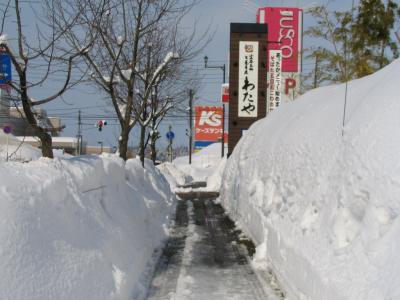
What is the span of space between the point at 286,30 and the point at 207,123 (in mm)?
21031

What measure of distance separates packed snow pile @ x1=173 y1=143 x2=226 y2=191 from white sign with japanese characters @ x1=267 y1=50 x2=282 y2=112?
503 centimetres

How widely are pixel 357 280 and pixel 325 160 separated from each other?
2594 millimetres

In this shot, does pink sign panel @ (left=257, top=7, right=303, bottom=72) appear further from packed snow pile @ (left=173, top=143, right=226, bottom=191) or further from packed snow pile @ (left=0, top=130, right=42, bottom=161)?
packed snow pile @ (left=0, top=130, right=42, bottom=161)

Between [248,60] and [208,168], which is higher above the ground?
[248,60]

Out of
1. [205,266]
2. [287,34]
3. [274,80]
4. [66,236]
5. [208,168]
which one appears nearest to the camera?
[66,236]

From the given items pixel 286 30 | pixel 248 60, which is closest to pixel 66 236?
pixel 248 60

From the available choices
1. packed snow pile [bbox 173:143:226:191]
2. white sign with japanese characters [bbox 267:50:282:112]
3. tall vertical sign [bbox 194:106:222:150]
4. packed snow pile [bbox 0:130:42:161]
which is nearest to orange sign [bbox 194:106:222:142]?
tall vertical sign [bbox 194:106:222:150]

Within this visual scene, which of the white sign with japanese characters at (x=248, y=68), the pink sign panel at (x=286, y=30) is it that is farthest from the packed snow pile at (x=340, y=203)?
the pink sign panel at (x=286, y=30)

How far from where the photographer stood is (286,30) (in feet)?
103

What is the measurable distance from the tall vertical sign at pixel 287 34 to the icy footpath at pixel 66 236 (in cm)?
2381

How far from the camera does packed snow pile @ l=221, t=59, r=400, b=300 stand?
4285 millimetres

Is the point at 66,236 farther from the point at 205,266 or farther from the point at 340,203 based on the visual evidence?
the point at 205,266

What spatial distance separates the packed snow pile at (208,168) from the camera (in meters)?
27.8

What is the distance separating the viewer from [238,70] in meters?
25.8
